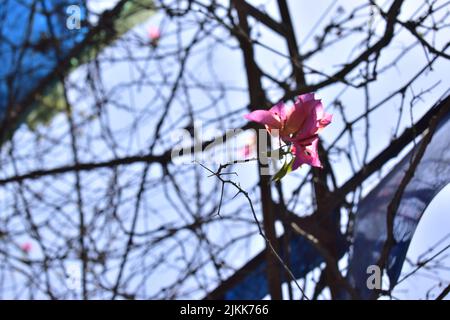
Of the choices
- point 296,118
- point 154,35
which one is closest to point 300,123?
point 296,118

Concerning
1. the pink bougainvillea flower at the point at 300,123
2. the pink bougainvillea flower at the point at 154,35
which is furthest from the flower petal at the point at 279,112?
the pink bougainvillea flower at the point at 154,35

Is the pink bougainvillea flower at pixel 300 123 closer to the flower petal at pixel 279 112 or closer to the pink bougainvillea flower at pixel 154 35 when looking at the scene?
the flower petal at pixel 279 112

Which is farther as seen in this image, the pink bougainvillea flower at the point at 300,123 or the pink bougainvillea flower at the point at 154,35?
the pink bougainvillea flower at the point at 154,35

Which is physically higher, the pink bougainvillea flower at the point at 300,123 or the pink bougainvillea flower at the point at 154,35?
the pink bougainvillea flower at the point at 154,35

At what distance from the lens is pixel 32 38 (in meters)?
2.45

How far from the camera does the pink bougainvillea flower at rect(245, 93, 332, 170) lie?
37.9 inches

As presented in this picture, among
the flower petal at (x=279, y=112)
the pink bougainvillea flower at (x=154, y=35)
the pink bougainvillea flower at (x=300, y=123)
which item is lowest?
the pink bougainvillea flower at (x=300, y=123)

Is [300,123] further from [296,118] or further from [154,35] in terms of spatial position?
[154,35]

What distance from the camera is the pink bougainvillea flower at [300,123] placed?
37.9 inches

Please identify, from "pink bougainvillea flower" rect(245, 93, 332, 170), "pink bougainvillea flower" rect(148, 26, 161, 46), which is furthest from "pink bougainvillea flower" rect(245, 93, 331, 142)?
"pink bougainvillea flower" rect(148, 26, 161, 46)
